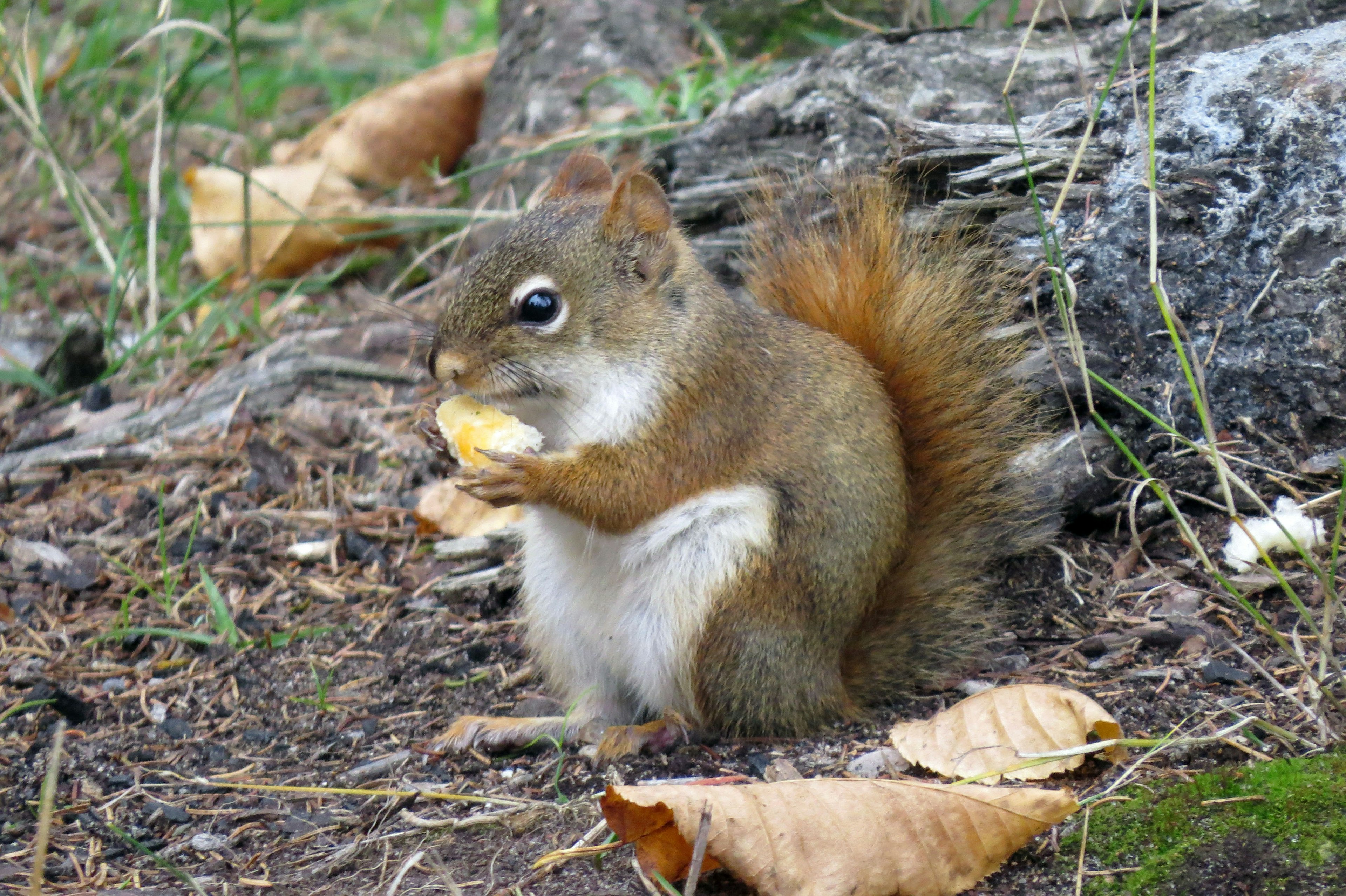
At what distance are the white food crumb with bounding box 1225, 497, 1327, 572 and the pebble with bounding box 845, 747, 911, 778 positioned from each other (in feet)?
2.31

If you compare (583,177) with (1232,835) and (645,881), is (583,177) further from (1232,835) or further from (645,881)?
(1232,835)

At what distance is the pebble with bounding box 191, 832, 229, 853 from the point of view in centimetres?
195

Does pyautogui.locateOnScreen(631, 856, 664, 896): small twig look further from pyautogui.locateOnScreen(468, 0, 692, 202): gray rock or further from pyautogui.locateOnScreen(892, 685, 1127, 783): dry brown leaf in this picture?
pyautogui.locateOnScreen(468, 0, 692, 202): gray rock

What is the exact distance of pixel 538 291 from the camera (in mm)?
2195

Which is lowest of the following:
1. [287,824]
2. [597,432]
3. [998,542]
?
[287,824]

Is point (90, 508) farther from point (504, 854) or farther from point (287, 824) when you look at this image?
point (504, 854)

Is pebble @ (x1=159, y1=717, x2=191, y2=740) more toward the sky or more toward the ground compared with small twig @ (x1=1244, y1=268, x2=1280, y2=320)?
more toward the ground

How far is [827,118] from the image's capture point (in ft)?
9.99

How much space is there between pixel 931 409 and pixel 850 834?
0.99 meters

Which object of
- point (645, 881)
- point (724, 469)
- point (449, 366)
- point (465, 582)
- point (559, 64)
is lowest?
point (465, 582)

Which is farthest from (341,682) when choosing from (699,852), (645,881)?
(699,852)

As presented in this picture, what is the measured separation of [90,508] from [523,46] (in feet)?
6.91

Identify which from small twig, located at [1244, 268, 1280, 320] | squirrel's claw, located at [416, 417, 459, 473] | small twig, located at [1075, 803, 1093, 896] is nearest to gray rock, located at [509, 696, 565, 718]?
squirrel's claw, located at [416, 417, 459, 473]

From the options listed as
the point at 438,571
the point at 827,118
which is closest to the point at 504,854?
the point at 438,571
